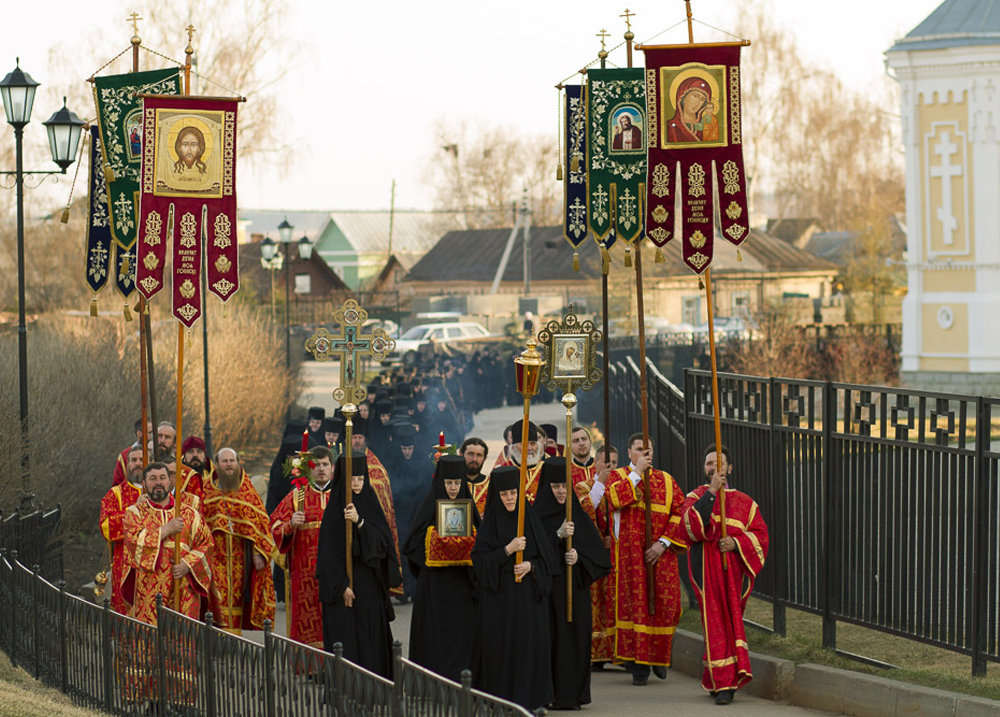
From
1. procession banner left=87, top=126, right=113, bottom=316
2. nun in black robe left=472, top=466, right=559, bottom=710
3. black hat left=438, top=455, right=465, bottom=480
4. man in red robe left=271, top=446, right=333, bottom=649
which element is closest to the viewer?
nun in black robe left=472, top=466, right=559, bottom=710

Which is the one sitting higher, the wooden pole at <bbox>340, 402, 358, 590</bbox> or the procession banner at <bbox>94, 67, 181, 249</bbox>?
the procession banner at <bbox>94, 67, 181, 249</bbox>

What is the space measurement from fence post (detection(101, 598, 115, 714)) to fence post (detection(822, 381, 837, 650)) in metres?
4.29

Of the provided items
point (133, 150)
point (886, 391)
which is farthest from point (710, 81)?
point (133, 150)

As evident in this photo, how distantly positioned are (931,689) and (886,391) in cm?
169

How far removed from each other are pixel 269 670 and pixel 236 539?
3913 mm

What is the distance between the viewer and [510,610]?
8.64 metres

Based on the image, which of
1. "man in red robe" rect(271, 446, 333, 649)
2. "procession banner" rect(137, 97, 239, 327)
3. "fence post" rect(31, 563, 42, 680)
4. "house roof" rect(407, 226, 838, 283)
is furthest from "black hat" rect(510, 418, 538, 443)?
"house roof" rect(407, 226, 838, 283)

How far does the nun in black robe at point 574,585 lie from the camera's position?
28.8 ft

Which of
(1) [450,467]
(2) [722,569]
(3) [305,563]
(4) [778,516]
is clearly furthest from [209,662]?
(4) [778,516]

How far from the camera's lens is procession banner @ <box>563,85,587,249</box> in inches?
456

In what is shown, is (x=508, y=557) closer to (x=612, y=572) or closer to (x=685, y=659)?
(x=612, y=572)

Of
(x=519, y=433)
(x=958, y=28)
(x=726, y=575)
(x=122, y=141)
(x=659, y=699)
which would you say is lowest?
(x=659, y=699)

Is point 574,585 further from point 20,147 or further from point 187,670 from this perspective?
point 20,147

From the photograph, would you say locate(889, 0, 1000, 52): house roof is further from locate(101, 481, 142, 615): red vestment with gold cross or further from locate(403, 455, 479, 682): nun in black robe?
locate(101, 481, 142, 615): red vestment with gold cross
